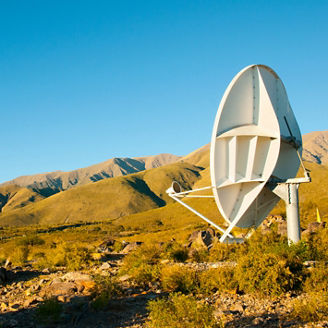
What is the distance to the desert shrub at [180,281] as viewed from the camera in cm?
1288

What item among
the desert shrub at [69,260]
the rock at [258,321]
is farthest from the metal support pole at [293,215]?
the desert shrub at [69,260]

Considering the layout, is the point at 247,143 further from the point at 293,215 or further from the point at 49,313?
the point at 49,313

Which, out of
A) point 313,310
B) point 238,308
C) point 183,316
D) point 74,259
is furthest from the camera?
point 74,259

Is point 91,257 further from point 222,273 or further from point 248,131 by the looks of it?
point 248,131

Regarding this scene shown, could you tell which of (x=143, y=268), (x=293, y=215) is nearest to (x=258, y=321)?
(x=143, y=268)

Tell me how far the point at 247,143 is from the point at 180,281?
21.4ft

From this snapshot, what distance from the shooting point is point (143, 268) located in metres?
15.1

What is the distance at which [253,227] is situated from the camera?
56.0ft

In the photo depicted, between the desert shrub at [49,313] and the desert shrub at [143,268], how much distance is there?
435 cm

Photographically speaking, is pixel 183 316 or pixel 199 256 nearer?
pixel 183 316

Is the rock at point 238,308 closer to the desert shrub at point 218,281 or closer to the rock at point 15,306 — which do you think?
the desert shrub at point 218,281

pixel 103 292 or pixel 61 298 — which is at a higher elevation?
pixel 103 292

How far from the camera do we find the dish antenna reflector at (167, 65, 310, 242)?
14.4 m

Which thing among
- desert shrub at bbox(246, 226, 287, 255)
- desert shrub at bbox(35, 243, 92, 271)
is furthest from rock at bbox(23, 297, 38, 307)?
desert shrub at bbox(246, 226, 287, 255)
